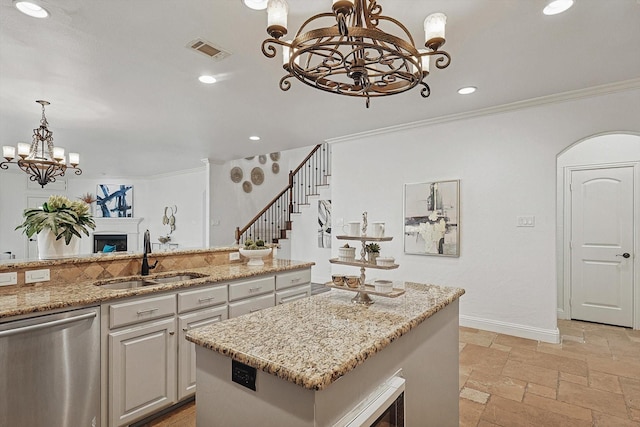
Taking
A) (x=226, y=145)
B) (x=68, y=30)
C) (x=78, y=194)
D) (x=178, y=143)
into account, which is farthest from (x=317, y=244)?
(x=78, y=194)

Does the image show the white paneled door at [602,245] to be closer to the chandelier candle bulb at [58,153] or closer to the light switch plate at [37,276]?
the light switch plate at [37,276]

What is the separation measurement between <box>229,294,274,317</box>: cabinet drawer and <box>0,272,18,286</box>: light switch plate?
1410 millimetres

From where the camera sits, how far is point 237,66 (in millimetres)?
2828

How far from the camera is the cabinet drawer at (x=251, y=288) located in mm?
2766

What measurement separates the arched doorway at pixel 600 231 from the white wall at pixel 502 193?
0.86 meters

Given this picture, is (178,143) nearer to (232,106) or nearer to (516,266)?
(232,106)

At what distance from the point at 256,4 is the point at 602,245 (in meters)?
4.79

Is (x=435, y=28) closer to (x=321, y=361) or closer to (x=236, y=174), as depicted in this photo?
(x=321, y=361)

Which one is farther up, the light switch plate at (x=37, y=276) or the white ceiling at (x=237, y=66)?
the white ceiling at (x=237, y=66)

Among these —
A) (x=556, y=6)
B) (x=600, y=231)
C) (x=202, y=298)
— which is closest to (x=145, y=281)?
(x=202, y=298)

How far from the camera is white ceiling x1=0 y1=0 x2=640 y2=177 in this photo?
2.10 m

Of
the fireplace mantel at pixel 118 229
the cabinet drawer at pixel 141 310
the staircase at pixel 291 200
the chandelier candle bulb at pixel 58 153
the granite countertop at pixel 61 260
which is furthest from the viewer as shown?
the fireplace mantel at pixel 118 229

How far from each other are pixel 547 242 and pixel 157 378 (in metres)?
3.85

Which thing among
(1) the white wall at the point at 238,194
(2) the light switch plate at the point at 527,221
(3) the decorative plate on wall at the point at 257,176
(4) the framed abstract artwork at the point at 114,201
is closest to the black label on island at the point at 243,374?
(2) the light switch plate at the point at 527,221
